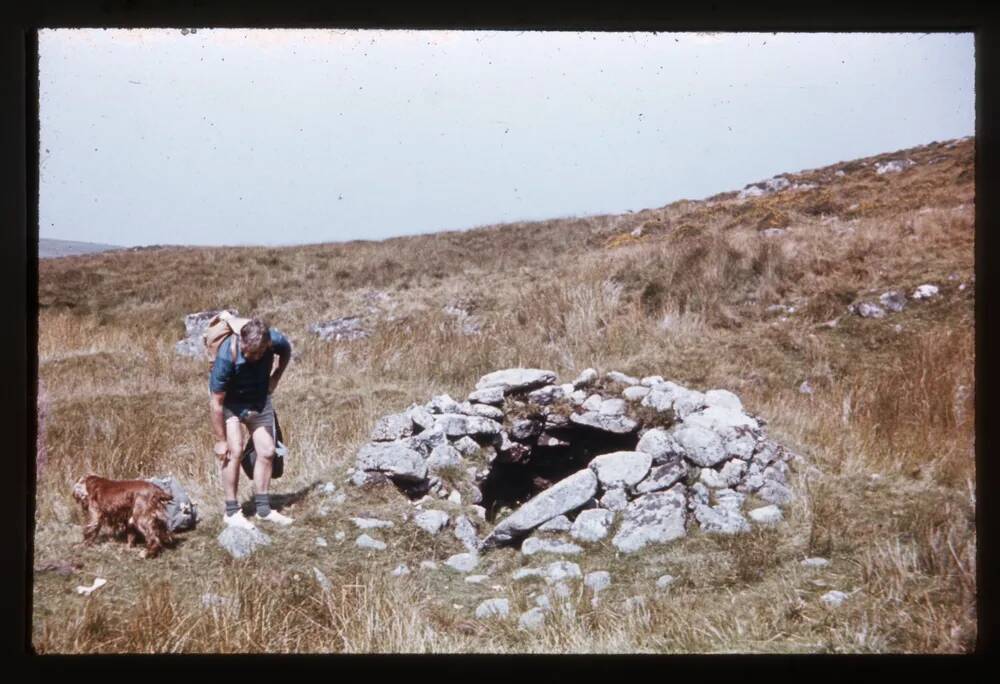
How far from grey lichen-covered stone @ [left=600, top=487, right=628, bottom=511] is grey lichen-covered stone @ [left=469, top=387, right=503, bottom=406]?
3.07ft

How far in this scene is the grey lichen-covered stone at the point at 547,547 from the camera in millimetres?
4012

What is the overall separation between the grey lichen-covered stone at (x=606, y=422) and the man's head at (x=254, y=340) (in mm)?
1950

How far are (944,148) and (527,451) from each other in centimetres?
312

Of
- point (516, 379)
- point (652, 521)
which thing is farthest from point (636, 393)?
point (652, 521)

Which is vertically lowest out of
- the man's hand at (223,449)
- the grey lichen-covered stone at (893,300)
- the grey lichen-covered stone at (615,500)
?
the grey lichen-covered stone at (615,500)

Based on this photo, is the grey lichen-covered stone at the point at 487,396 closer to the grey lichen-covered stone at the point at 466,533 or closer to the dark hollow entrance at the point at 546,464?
the dark hollow entrance at the point at 546,464

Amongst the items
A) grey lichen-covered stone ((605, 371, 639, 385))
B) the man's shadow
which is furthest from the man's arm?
grey lichen-covered stone ((605, 371, 639, 385))

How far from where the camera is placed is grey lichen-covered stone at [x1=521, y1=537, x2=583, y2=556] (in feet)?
13.2

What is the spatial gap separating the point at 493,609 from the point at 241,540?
1.40 m

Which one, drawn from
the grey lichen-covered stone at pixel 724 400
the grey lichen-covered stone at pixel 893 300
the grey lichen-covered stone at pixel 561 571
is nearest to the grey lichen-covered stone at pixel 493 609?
the grey lichen-covered stone at pixel 561 571

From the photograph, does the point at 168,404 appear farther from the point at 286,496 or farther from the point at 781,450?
the point at 781,450

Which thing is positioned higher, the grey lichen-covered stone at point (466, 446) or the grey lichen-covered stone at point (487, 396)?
the grey lichen-covered stone at point (487, 396)

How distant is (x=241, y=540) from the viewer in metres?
3.92

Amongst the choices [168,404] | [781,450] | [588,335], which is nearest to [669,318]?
[588,335]
